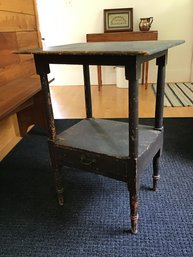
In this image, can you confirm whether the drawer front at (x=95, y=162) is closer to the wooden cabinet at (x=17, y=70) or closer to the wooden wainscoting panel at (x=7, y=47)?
the wooden cabinet at (x=17, y=70)

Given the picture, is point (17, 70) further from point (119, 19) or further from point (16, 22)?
point (119, 19)

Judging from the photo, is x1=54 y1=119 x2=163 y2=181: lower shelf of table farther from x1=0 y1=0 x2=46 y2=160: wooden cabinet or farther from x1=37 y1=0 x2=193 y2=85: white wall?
x1=37 y1=0 x2=193 y2=85: white wall

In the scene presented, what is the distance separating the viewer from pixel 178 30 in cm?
333

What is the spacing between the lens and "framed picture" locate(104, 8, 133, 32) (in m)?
3.23

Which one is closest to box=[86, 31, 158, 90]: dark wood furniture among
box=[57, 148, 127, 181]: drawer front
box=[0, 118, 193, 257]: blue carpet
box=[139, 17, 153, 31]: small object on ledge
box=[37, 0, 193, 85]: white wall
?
box=[139, 17, 153, 31]: small object on ledge

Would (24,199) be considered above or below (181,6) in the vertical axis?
below

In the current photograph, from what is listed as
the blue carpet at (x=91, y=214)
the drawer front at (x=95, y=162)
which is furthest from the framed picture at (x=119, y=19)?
the drawer front at (x=95, y=162)

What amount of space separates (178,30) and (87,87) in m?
2.58

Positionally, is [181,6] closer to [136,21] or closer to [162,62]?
[136,21]

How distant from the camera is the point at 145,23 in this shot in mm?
3109

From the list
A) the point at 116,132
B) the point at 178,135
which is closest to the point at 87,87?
the point at 116,132

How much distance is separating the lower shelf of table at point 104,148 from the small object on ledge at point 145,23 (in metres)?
2.38

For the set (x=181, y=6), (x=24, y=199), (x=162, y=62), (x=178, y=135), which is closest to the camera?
(x=162, y=62)

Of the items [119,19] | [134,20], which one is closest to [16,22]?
[119,19]
